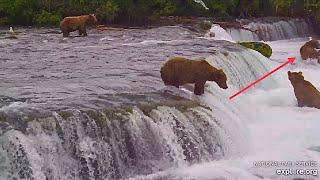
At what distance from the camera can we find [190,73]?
34.7 ft

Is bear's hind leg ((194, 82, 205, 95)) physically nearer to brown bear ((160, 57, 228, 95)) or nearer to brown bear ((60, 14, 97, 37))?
brown bear ((160, 57, 228, 95))

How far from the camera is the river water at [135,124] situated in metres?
7.96

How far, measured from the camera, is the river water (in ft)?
26.1

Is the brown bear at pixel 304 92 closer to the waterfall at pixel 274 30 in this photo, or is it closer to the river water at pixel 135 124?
the river water at pixel 135 124

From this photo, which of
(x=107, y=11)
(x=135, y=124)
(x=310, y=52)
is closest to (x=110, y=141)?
(x=135, y=124)

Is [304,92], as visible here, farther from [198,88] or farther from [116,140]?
[116,140]

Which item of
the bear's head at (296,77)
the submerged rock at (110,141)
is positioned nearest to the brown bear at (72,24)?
the bear's head at (296,77)

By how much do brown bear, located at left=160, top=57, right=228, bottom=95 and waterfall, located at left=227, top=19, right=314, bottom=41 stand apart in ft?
49.9

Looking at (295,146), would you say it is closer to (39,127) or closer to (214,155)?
(214,155)

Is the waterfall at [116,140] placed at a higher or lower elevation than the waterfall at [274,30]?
higher

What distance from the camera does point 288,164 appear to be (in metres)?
9.28

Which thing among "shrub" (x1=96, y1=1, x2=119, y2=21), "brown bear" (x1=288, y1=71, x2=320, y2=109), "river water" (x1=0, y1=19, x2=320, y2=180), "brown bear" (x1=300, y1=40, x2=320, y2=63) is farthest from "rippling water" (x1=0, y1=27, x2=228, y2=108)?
"shrub" (x1=96, y1=1, x2=119, y2=21)

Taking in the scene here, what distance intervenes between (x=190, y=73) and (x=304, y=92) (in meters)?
3.66

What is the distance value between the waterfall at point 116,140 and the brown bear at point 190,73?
1.18 ft
